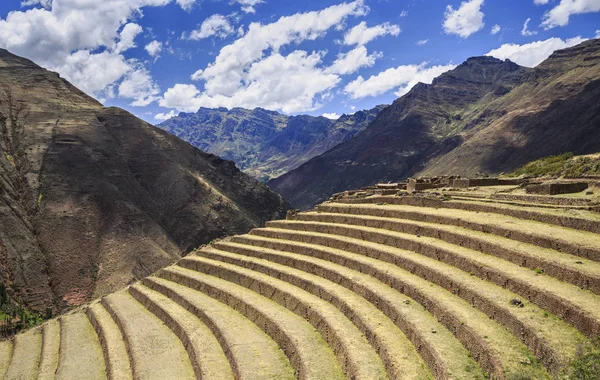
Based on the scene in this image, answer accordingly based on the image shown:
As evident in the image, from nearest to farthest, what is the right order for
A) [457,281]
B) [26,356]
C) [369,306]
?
[457,281] → [369,306] → [26,356]

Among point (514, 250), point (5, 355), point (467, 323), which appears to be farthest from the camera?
point (5, 355)

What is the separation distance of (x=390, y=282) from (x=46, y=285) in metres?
53.9

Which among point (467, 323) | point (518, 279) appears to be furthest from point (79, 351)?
point (518, 279)

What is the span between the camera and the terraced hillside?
11641mm

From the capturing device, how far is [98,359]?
2123 cm

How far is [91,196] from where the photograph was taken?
7188 centimetres

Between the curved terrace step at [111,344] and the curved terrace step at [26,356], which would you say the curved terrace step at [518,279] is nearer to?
the curved terrace step at [111,344]

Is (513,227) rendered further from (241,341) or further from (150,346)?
(150,346)

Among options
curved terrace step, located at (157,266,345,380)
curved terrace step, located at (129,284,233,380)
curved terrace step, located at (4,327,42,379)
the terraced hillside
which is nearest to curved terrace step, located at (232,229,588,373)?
the terraced hillside

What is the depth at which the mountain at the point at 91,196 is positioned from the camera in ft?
192

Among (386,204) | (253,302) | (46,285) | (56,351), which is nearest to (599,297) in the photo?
(253,302)

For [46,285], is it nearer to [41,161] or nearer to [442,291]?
[41,161]

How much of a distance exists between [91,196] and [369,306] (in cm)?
6693

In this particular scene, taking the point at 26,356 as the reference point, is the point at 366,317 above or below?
above
